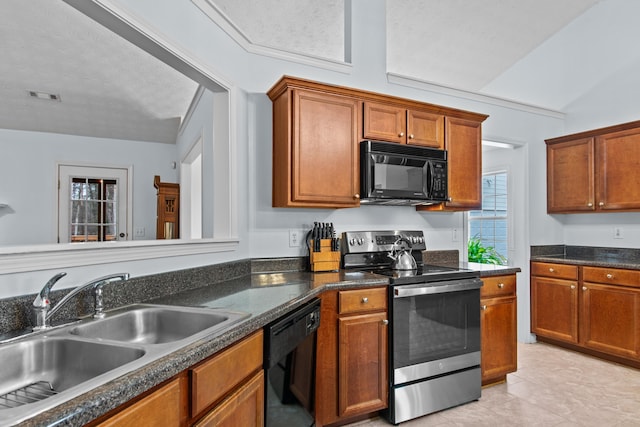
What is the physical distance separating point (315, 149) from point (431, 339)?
1.46m

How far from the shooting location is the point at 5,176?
4688 mm

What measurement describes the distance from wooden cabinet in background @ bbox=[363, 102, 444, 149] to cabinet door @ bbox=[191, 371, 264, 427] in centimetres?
182

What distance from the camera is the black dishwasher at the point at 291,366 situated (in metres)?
1.51

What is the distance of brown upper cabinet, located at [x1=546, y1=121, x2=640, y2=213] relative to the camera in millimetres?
3338

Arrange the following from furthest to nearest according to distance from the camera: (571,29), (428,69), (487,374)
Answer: (428,69), (571,29), (487,374)

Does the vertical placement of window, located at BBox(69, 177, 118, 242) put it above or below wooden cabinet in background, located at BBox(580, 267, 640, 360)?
above

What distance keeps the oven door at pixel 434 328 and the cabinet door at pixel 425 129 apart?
3.53ft

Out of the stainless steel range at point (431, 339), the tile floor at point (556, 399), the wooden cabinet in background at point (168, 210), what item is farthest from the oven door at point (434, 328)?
the wooden cabinet in background at point (168, 210)

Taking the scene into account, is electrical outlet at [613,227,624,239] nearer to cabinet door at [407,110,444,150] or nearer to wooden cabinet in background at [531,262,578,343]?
wooden cabinet in background at [531,262,578,343]

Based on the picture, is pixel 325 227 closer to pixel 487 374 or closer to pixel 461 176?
pixel 461 176

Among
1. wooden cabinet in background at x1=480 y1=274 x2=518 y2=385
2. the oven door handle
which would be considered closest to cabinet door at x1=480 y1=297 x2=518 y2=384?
wooden cabinet in background at x1=480 y1=274 x2=518 y2=385

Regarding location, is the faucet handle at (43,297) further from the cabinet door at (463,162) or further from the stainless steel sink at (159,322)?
the cabinet door at (463,162)

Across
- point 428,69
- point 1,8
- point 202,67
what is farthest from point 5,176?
point 428,69

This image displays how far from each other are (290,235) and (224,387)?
5.17 ft
